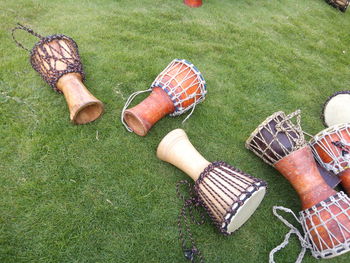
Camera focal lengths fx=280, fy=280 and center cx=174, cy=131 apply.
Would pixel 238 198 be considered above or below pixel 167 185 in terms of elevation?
above

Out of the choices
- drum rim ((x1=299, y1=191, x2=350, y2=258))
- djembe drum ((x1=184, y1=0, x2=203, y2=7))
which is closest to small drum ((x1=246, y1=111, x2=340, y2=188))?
drum rim ((x1=299, y1=191, x2=350, y2=258))

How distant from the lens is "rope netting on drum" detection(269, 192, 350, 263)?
235 centimetres

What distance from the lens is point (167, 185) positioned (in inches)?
108

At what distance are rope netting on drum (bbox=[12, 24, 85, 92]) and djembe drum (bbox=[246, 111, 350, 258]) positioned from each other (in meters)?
2.13

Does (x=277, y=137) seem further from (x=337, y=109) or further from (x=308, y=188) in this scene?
(x=337, y=109)

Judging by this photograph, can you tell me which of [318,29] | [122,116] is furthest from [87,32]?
[318,29]

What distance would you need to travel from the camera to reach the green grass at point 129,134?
2.37m

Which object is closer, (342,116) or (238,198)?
(238,198)

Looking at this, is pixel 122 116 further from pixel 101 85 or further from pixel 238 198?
pixel 238 198

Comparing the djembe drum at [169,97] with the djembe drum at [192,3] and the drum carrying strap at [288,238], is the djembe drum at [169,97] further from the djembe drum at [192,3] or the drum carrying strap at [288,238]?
the djembe drum at [192,3]

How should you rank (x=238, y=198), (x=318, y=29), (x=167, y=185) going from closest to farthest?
(x=238, y=198) → (x=167, y=185) → (x=318, y=29)

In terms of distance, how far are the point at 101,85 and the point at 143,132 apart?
0.96 metres

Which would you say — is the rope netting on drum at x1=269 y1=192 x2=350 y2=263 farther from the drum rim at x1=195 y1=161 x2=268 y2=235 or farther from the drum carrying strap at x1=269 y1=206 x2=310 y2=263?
the drum rim at x1=195 y1=161 x2=268 y2=235

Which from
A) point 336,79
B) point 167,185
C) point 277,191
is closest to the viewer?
point 167,185
